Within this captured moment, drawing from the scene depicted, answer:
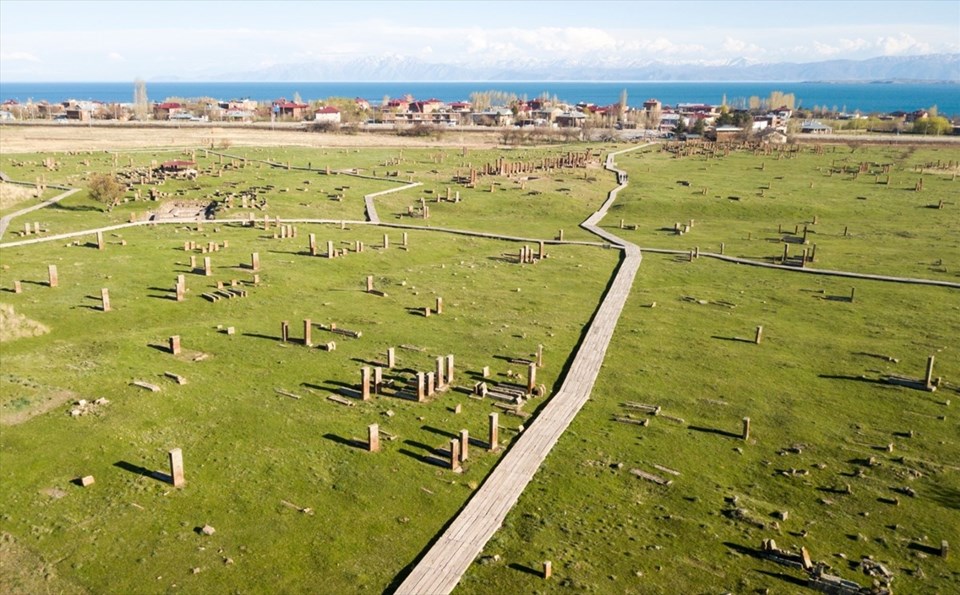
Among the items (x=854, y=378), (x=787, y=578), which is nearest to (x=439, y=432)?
(x=787, y=578)

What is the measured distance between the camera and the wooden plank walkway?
86.6ft

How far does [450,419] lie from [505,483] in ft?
21.0

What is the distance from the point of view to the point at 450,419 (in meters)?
37.7

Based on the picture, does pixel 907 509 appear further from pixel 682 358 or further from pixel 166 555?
pixel 166 555

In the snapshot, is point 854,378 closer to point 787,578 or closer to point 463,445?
point 787,578

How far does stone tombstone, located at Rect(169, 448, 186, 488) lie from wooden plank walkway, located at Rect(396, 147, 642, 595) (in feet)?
35.4

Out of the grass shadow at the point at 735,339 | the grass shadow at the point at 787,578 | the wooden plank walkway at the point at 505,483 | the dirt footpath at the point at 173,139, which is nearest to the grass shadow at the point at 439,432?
the wooden plank walkway at the point at 505,483

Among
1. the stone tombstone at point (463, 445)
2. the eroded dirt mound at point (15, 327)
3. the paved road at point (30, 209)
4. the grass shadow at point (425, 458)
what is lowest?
the grass shadow at point (425, 458)

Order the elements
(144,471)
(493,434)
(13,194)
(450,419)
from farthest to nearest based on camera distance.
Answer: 1. (13,194)
2. (450,419)
3. (493,434)
4. (144,471)

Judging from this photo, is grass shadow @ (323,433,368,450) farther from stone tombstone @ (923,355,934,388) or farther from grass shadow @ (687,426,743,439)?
stone tombstone @ (923,355,934,388)

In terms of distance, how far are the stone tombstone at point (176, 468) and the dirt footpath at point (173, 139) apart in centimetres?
13184

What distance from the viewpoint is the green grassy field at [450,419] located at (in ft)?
89.6

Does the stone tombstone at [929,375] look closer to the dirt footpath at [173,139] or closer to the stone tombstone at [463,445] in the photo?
the stone tombstone at [463,445]

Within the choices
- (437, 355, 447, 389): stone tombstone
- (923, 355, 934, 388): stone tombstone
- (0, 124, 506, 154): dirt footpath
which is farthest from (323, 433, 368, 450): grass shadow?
(0, 124, 506, 154): dirt footpath
